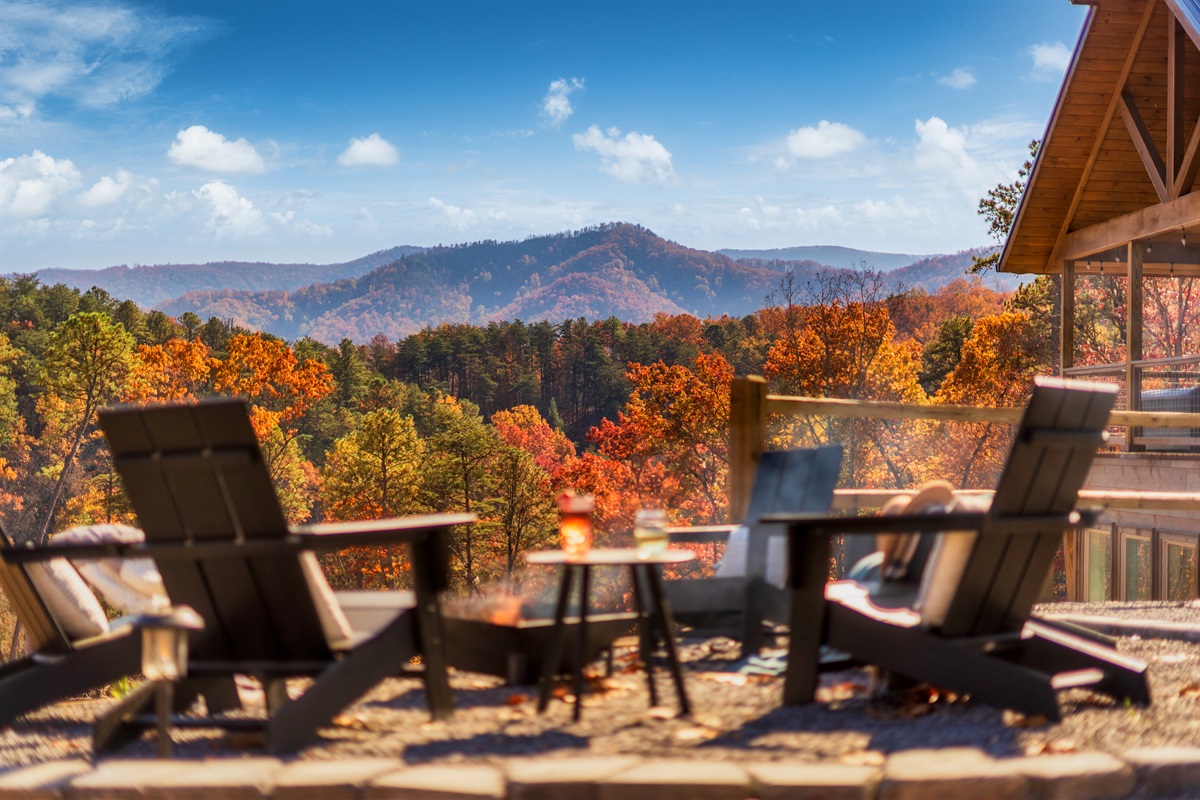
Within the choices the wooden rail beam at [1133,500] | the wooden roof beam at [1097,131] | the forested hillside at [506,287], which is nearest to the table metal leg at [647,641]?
Answer: the wooden rail beam at [1133,500]

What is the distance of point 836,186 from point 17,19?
193 ft

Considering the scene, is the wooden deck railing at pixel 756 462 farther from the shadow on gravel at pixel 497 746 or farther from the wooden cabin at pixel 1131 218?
the wooden cabin at pixel 1131 218

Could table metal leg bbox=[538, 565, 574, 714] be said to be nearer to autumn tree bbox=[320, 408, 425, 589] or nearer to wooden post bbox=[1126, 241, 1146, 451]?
wooden post bbox=[1126, 241, 1146, 451]

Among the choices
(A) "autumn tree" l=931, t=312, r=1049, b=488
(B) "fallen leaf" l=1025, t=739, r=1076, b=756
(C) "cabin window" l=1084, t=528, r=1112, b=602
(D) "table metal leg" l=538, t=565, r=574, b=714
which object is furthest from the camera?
(A) "autumn tree" l=931, t=312, r=1049, b=488

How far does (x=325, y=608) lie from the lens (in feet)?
10.5

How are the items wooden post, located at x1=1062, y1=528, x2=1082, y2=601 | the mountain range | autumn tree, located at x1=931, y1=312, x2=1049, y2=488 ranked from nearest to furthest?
wooden post, located at x1=1062, y1=528, x2=1082, y2=601 → autumn tree, located at x1=931, y1=312, x2=1049, y2=488 → the mountain range

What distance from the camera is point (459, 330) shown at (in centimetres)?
6612

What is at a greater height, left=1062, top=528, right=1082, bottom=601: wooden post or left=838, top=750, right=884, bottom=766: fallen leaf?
left=838, top=750, right=884, bottom=766: fallen leaf

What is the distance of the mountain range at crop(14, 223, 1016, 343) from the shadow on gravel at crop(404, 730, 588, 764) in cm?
7687

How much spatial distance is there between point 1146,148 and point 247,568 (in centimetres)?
1090

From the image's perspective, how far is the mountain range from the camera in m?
91.2

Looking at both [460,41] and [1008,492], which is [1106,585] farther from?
[460,41]

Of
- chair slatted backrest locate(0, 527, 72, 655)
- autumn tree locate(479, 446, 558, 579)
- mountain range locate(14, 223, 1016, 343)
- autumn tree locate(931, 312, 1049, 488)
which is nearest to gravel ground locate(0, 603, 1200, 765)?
chair slatted backrest locate(0, 527, 72, 655)

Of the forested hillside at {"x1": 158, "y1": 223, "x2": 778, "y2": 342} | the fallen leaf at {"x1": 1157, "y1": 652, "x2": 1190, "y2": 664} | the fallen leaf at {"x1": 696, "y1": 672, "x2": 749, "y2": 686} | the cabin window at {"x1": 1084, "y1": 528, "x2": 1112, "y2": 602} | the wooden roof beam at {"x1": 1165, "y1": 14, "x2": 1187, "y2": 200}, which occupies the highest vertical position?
the forested hillside at {"x1": 158, "y1": 223, "x2": 778, "y2": 342}
